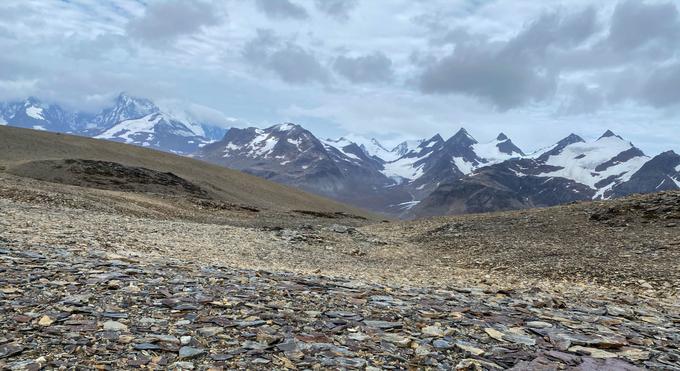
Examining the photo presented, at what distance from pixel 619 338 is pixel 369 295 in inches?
214

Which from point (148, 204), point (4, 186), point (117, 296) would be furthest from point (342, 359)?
point (148, 204)

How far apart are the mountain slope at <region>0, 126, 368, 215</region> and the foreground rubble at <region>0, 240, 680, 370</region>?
7250 cm

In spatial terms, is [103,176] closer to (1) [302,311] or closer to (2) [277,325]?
(1) [302,311]

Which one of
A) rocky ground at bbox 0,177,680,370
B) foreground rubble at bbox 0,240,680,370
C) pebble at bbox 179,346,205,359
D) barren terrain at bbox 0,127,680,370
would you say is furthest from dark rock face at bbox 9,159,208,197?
pebble at bbox 179,346,205,359

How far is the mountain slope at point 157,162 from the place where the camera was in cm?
9056

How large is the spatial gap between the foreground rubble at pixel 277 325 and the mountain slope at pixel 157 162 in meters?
72.5

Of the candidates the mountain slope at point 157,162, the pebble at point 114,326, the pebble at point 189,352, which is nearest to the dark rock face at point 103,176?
the mountain slope at point 157,162

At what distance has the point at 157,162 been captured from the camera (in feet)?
368

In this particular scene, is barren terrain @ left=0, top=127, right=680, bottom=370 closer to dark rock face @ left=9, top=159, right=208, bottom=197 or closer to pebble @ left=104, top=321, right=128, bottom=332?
pebble @ left=104, top=321, right=128, bottom=332

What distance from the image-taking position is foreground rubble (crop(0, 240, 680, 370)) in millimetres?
7730

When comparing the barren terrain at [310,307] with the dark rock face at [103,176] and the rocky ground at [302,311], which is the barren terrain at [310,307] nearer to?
the rocky ground at [302,311]

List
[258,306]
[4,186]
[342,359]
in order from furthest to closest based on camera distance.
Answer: [4,186] < [258,306] < [342,359]

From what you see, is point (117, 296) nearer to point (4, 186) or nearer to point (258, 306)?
point (258, 306)

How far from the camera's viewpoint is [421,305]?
38.6 ft
